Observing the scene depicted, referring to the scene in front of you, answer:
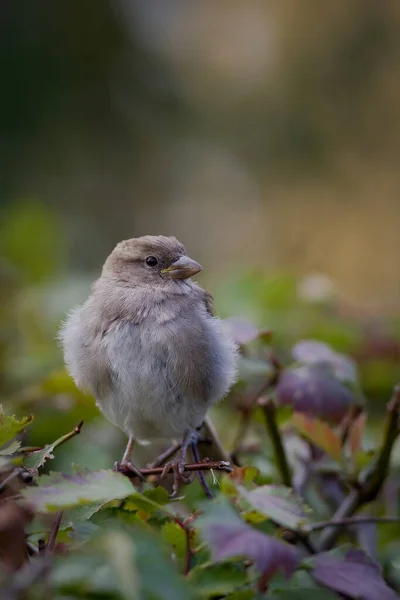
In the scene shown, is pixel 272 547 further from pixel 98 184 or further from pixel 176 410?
pixel 98 184

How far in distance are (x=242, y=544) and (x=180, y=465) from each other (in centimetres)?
68

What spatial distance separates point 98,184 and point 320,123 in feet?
8.30

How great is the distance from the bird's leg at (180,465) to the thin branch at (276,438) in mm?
221

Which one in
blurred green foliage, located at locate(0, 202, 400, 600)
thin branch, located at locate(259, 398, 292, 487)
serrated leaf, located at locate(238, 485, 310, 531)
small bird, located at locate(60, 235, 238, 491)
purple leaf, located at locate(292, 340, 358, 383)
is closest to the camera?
blurred green foliage, located at locate(0, 202, 400, 600)

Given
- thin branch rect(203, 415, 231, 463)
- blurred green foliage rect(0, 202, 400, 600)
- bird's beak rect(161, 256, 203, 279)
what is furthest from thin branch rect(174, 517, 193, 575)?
bird's beak rect(161, 256, 203, 279)

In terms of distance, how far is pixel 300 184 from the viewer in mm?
8180

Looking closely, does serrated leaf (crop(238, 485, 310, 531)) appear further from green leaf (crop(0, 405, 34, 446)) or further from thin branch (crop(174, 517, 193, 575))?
green leaf (crop(0, 405, 34, 446))

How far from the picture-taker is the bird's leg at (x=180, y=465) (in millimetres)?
1566

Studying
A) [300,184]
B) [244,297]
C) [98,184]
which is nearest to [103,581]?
[244,297]

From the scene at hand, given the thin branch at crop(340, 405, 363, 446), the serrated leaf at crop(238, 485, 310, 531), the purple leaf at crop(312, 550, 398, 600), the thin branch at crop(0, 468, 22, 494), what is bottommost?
the thin branch at crop(340, 405, 363, 446)

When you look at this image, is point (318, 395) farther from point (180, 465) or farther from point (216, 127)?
point (216, 127)

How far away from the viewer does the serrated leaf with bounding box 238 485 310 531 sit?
3.30 feet

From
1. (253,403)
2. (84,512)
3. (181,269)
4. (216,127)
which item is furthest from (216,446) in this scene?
(216,127)

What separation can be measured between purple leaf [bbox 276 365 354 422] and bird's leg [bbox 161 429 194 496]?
0.89 ft
